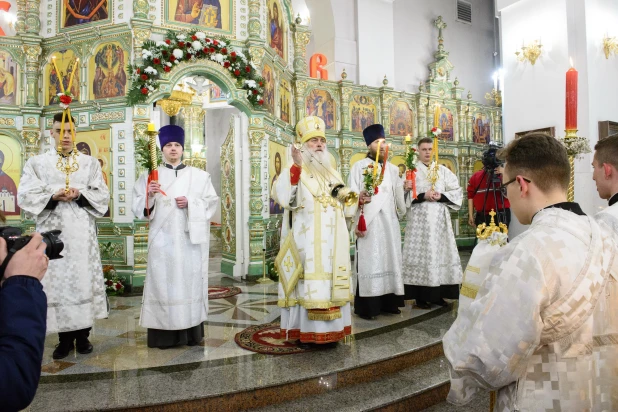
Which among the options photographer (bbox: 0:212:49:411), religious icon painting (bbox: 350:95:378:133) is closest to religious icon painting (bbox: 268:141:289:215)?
religious icon painting (bbox: 350:95:378:133)

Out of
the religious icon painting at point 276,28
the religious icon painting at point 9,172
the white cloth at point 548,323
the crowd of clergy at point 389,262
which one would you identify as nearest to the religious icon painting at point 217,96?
the religious icon painting at point 276,28

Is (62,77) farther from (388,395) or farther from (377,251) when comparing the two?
(388,395)

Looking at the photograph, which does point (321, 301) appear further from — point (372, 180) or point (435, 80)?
point (435, 80)

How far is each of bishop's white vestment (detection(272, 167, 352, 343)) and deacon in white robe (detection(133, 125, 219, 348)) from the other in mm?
925

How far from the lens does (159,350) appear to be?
4.63 m

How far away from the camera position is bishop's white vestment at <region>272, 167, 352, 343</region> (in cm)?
427

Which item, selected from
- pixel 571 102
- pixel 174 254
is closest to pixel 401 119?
pixel 174 254

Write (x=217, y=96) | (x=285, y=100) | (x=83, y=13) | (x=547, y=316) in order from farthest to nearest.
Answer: (x=217, y=96) → (x=285, y=100) → (x=83, y=13) → (x=547, y=316)

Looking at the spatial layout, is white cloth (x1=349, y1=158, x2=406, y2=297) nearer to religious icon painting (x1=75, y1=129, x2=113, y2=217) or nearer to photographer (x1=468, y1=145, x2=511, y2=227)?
photographer (x1=468, y1=145, x2=511, y2=227)

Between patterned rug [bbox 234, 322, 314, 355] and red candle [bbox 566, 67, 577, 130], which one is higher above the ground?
red candle [bbox 566, 67, 577, 130]

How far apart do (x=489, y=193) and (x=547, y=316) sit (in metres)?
5.18

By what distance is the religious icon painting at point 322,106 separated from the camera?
11711 mm

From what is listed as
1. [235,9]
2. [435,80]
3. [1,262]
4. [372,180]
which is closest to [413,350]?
[372,180]

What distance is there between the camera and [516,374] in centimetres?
170
